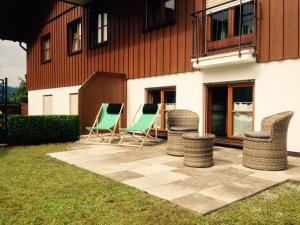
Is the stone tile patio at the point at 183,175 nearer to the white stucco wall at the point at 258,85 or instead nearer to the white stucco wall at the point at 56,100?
the white stucco wall at the point at 258,85

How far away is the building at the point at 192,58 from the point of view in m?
6.03

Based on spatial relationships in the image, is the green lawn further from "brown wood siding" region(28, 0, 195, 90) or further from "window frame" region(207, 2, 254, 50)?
"brown wood siding" region(28, 0, 195, 90)

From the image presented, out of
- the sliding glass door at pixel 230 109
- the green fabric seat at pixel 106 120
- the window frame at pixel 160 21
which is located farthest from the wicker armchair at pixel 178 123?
the window frame at pixel 160 21

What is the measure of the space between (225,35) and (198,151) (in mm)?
3813

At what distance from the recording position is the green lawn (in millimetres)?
2727

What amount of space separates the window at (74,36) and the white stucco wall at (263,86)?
23.3 ft

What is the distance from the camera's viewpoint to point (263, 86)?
20.5 feet

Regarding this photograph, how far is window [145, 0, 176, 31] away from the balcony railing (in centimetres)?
107

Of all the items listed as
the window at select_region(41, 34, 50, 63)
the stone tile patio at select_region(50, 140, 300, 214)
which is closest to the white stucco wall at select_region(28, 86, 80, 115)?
the window at select_region(41, 34, 50, 63)

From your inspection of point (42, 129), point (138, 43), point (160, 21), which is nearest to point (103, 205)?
point (42, 129)

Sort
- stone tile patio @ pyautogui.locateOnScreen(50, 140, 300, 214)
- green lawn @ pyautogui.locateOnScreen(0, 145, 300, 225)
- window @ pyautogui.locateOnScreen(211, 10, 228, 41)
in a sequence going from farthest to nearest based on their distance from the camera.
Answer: window @ pyautogui.locateOnScreen(211, 10, 228, 41), stone tile patio @ pyautogui.locateOnScreen(50, 140, 300, 214), green lawn @ pyautogui.locateOnScreen(0, 145, 300, 225)

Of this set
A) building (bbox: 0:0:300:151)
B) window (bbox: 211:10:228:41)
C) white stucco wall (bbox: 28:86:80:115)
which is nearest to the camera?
building (bbox: 0:0:300:151)

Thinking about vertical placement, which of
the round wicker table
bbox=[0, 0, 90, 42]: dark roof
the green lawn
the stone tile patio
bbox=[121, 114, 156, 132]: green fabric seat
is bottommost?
the green lawn

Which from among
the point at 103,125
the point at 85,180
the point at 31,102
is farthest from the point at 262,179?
the point at 31,102
